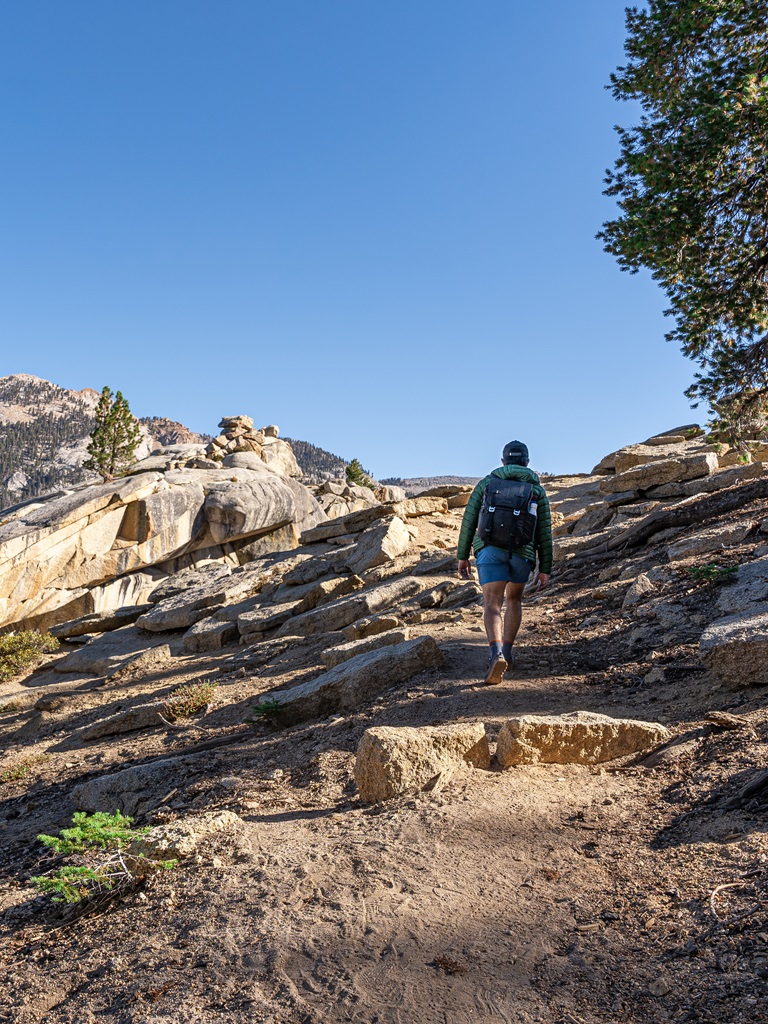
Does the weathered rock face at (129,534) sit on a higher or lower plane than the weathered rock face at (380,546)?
higher

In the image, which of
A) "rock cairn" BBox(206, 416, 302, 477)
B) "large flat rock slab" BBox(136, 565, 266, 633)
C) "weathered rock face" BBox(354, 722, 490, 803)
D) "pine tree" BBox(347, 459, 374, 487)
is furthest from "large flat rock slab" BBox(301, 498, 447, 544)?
"pine tree" BBox(347, 459, 374, 487)

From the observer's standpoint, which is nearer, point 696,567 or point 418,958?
point 418,958

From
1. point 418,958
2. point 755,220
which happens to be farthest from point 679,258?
point 418,958

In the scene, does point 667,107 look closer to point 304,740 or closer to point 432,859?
point 304,740

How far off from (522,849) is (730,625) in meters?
2.69

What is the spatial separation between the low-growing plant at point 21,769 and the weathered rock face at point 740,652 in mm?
7603

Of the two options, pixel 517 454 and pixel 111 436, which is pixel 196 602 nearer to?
pixel 517 454

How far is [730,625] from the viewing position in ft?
16.9

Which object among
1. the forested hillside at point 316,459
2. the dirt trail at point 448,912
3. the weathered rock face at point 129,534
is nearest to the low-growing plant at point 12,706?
the dirt trail at point 448,912

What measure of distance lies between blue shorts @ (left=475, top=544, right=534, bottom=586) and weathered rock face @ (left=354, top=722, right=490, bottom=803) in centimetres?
203

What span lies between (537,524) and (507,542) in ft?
1.48

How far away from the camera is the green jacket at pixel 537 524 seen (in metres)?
6.47

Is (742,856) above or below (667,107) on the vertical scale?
below

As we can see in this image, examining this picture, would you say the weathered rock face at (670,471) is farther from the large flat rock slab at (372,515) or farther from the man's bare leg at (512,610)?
the man's bare leg at (512,610)
